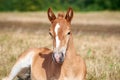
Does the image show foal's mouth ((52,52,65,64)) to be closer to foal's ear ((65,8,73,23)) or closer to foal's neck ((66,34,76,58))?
foal's neck ((66,34,76,58))

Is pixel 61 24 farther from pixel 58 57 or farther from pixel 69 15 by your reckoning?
pixel 58 57

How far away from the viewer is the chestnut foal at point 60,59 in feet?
23.7

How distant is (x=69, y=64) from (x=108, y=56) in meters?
4.17

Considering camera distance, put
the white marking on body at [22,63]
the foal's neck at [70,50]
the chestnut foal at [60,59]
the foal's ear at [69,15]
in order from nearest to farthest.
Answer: the chestnut foal at [60,59] → the foal's ear at [69,15] → the foal's neck at [70,50] → the white marking on body at [22,63]

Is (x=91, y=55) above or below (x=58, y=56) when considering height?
below

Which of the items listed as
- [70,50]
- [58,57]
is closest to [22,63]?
[70,50]

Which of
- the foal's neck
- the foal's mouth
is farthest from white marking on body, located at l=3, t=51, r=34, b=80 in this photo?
the foal's mouth

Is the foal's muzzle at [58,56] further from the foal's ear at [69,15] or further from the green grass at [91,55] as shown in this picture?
the green grass at [91,55]

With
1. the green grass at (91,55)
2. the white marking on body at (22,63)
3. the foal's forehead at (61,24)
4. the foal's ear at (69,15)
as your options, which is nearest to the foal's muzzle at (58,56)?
the foal's forehead at (61,24)

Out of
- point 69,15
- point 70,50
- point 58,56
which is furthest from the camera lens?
point 70,50

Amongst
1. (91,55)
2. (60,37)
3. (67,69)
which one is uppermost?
(60,37)

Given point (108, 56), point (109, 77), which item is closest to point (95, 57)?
point (108, 56)

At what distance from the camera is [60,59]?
23.4 feet

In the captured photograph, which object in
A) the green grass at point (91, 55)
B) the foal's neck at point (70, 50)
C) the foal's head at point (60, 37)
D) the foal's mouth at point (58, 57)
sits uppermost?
the foal's head at point (60, 37)
